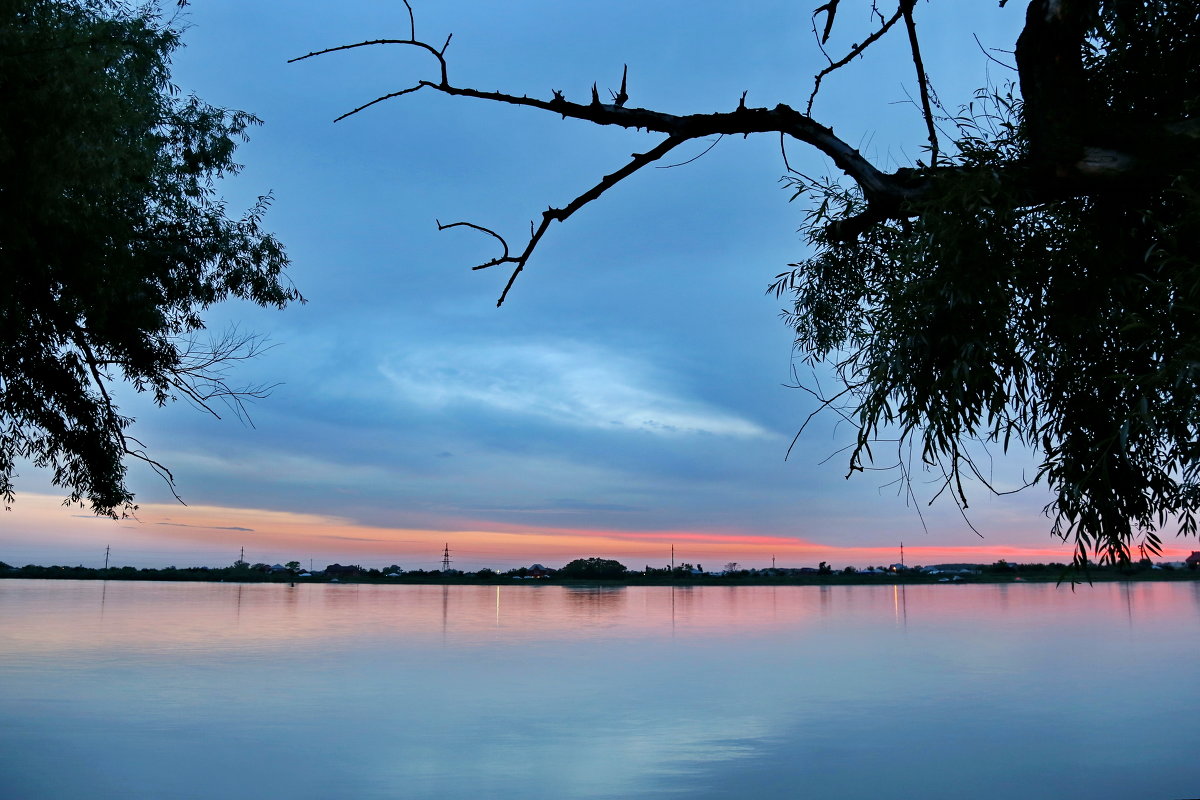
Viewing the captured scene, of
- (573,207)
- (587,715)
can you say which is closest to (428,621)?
(587,715)

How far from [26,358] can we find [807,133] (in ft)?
31.5

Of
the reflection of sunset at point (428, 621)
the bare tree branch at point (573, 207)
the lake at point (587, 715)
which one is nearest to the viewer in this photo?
the bare tree branch at point (573, 207)

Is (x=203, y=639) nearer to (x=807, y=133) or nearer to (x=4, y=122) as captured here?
(x=4, y=122)

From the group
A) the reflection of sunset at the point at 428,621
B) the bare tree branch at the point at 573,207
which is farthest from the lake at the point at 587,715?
the bare tree branch at the point at 573,207

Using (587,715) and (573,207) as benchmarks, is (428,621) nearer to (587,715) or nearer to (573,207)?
(587,715)

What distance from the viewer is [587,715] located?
48.2ft

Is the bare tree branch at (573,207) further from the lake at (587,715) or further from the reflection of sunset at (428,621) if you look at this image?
the reflection of sunset at (428,621)

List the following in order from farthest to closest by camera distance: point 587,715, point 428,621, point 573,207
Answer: point 428,621 → point 587,715 → point 573,207

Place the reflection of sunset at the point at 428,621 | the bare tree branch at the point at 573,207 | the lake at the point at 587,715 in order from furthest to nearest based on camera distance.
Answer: the reflection of sunset at the point at 428,621 → the lake at the point at 587,715 → the bare tree branch at the point at 573,207

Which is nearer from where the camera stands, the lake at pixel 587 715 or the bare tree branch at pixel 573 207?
the bare tree branch at pixel 573 207

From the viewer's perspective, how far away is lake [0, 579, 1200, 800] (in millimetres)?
10531

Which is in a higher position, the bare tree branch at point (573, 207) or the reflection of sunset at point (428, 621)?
the bare tree branch at point (573, 207)

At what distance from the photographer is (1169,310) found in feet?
14.8

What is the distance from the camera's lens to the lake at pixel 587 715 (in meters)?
10.5
